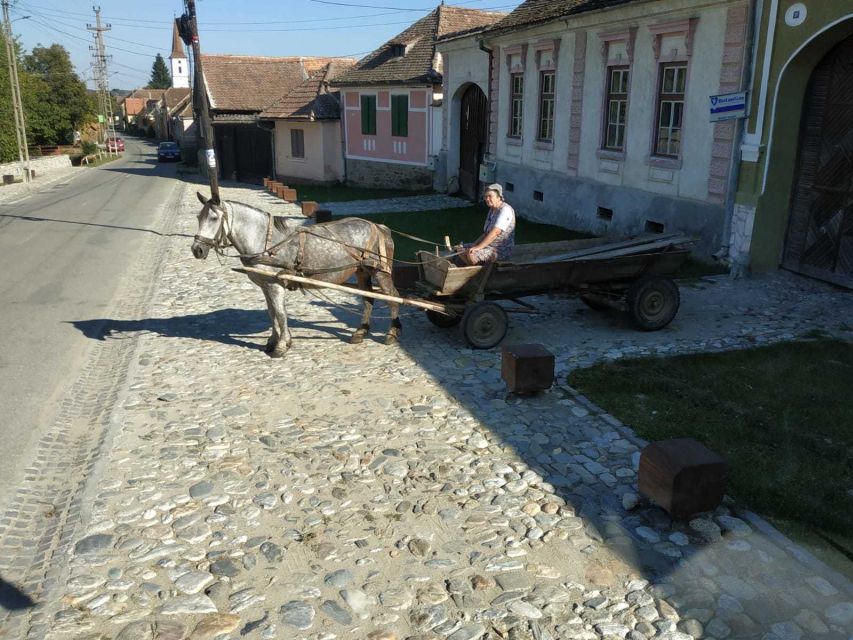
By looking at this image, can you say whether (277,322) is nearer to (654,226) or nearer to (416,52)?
(654,226)

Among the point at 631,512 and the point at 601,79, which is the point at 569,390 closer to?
the point at 631,512

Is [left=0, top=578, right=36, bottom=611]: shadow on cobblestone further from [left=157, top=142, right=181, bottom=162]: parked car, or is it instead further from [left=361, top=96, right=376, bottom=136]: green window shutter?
[left=157, top=142, right=181, bottom=162]: parked car

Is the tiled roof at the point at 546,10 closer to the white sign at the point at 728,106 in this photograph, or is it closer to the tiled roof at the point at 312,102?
the white sign at the point at 728,106

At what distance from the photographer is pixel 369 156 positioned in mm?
30531

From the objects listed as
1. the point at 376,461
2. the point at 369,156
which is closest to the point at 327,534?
the point at 376,461

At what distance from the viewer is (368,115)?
3014 centimetres

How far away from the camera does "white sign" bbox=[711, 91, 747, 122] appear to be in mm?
11367

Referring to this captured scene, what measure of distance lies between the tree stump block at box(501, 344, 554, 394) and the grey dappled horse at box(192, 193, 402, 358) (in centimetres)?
235

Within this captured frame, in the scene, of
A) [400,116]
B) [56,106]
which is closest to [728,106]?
[400,116]

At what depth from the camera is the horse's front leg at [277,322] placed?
8609 mm

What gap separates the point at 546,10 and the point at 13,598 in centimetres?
1750

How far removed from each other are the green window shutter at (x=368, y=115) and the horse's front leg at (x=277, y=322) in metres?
22.7

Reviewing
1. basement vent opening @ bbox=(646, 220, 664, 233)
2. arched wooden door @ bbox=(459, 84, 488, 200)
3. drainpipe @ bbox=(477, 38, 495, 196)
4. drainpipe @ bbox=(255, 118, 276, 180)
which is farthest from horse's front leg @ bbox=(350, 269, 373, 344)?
drainpipe @ bbox=(255, 118, 276, 180)

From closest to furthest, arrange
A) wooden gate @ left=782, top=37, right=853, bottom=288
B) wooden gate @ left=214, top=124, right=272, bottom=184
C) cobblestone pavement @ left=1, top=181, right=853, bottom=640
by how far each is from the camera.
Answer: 1. cobblestone pavement @ left=1, top=181, right=853, bottom=640
2. wooden gate @ left=782, top=37, right=853, bottom=288
3. wooden gate @ left=214, top=124, right=272, bottom=184
